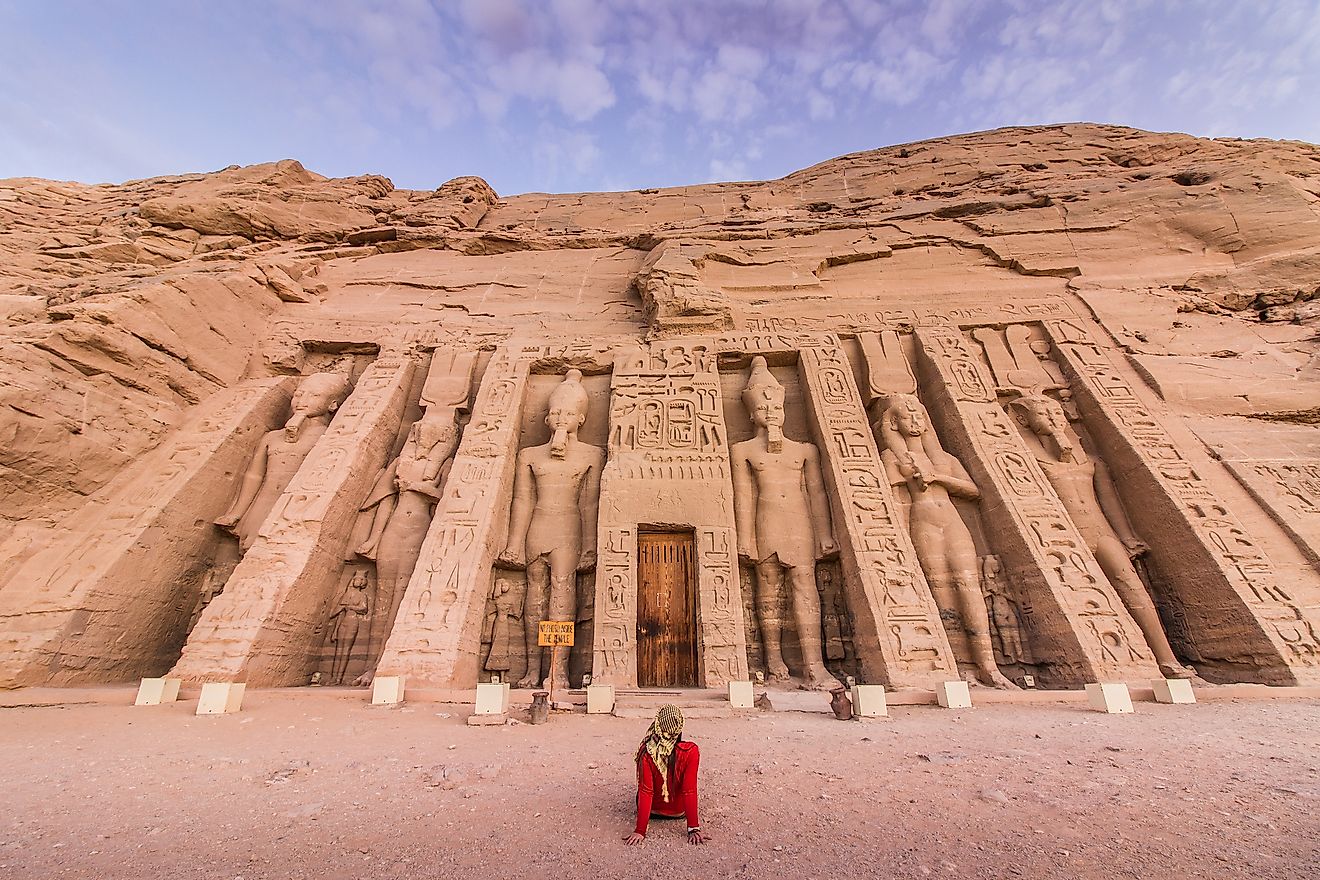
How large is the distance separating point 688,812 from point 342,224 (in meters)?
16.6

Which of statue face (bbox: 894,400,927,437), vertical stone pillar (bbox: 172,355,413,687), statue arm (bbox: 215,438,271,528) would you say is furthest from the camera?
statue face (bbox: 894,400,927,437)

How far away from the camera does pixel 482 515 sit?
8125 millimetres

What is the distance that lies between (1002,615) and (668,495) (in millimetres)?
4708

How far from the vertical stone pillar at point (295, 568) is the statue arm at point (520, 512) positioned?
2312 millimetres

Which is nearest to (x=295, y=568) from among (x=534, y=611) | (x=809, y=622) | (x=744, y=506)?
(x=534, y=611)

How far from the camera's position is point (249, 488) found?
8.91m

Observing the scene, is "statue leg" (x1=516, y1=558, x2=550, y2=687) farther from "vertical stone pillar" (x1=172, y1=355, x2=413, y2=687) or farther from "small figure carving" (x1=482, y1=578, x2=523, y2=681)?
"vertical stone pillar" (x1=172, y1=355, x2=413, y2=687)

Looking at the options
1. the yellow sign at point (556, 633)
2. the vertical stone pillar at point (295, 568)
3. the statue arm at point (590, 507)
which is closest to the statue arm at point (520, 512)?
the statue arm at point (590, 507)

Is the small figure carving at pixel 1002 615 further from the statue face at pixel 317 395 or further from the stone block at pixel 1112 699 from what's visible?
the statue face at pixel 317 395

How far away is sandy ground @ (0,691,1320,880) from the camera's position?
2.32m

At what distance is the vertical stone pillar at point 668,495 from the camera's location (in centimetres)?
723

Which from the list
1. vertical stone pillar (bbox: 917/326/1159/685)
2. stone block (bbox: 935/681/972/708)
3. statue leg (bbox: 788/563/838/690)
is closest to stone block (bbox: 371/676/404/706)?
statue leg (bbox: 788/563/838/690)

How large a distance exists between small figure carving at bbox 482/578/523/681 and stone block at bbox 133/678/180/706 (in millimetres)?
3236

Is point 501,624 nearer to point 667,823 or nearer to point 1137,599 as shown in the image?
point 667,823
